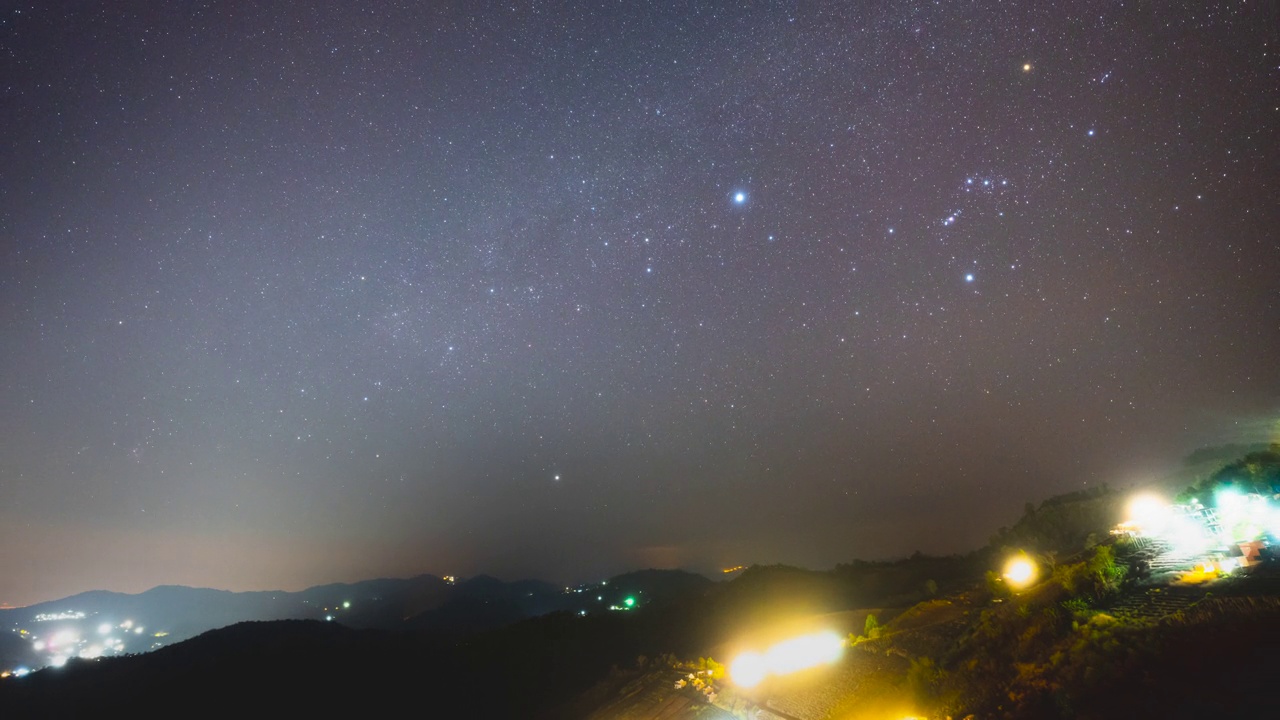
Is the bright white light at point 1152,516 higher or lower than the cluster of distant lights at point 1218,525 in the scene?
lower

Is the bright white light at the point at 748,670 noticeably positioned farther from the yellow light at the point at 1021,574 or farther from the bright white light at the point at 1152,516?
the bright white light at the point at 1152,516

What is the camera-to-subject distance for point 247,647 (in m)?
40.4

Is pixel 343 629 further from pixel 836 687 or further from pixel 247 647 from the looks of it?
pixel 836 687

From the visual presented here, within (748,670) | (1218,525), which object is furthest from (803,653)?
(1218,525)

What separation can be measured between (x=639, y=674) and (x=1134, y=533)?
65.3 feet

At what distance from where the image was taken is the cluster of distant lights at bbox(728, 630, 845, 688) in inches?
651

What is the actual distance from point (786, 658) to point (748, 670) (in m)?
1.47

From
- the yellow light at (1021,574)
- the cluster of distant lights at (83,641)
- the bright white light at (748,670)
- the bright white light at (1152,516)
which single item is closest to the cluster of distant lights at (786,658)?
the bright white light at (748,670)

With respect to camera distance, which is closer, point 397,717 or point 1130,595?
point 1130,595

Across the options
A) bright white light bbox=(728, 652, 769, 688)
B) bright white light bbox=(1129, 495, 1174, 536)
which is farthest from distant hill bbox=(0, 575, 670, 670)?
bright white light bbox=(1129, 495, 1174, 536)

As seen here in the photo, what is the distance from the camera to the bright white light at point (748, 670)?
16500 mm

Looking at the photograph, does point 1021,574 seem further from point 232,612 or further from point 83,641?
point 232,612

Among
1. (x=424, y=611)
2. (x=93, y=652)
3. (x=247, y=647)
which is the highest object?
(x=247, y=647)

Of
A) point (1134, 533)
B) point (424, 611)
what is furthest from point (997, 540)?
point (424, 611)
